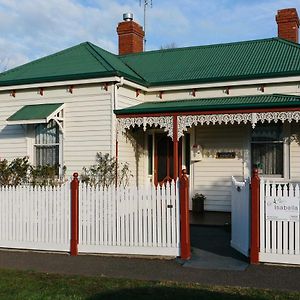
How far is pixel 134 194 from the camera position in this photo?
9.65 metres

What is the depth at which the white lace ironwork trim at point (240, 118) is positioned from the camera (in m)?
13.3

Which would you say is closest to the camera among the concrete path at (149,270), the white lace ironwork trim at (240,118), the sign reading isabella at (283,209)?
the concrete path at (149,270)

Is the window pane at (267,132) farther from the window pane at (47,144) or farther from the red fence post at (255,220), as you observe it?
the red fence post at (255,220)

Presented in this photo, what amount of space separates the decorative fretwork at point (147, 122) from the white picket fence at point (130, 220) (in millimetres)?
4760

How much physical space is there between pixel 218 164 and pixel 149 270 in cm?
785

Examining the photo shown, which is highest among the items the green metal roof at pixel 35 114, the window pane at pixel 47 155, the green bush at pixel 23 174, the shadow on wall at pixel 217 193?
the green metal roof at pixel 35 114

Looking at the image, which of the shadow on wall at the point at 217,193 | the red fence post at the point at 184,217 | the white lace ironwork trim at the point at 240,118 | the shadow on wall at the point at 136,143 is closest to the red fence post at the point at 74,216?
the red fence post at the point at 184,217

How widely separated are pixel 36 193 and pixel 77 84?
5232 millimetres

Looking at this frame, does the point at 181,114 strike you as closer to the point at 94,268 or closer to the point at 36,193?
the point at 36,193

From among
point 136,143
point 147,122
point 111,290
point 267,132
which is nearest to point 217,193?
point 267,132

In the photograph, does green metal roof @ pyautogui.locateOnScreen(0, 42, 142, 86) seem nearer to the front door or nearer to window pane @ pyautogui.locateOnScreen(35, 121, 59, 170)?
window pane @ pyautogui.locateOnScreen(35, 121, 59, 170)

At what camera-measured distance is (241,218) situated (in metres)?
9.55

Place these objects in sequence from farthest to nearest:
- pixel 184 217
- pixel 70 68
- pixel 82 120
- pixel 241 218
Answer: pixel 70 68
pixel 82 120
pixel 241 218
pixel 184 217

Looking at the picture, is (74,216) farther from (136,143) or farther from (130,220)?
(136,143)
